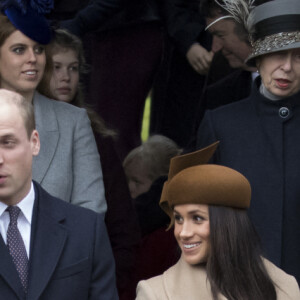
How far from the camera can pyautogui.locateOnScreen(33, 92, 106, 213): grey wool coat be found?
4723 millimetres

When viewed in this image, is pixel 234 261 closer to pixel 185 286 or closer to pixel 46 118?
pixel 185 286

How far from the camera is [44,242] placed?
13.2ft


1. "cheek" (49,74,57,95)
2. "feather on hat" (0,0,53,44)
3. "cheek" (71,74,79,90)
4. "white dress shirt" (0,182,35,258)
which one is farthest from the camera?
"cheek" (71,74,79,90)

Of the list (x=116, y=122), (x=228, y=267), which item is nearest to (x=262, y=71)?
(x=228, y=267)

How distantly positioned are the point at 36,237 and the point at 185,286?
0.70 m

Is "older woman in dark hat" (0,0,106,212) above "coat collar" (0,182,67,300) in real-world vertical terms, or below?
above

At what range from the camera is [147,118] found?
705 centimetres

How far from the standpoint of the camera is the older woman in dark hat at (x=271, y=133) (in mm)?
4910

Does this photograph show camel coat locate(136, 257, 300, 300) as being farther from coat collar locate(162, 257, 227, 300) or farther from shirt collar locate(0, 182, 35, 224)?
shirt collar locate(0, 182, 35, 224)

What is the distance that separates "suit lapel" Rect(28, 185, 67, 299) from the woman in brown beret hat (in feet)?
1.64

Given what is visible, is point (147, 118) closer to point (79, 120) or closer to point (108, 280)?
point (79, 120)

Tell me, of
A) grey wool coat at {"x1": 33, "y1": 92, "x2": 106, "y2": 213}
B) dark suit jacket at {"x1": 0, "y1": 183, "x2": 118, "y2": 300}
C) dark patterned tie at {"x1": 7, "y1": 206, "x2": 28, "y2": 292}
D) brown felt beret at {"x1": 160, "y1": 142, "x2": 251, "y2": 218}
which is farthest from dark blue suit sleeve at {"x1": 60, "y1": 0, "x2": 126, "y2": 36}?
dark patterned tie at {"x1": 7, "y1": 206, "x2": 28, "y2": 292}

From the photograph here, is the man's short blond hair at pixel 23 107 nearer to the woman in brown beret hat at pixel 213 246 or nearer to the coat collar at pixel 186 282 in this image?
the woman in brown beret hat at pixel 213 246

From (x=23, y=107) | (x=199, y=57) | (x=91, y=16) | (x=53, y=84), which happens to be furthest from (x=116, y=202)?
(x=91, y=16)
